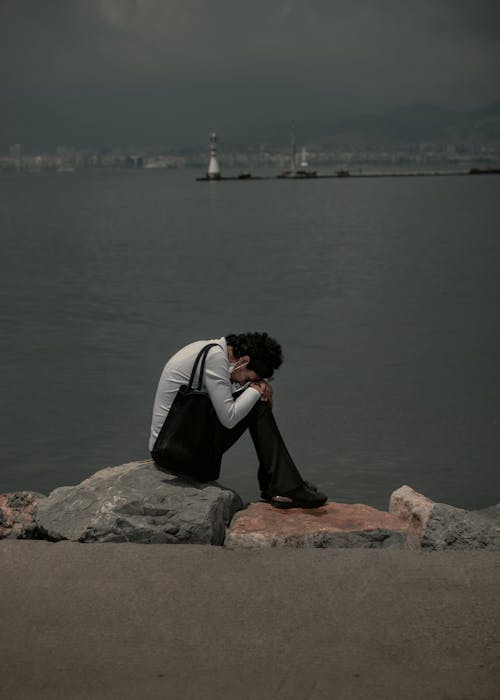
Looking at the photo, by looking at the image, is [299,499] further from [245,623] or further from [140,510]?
[245,623]

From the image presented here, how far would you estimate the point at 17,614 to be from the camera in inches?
125

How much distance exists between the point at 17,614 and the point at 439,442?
567 cm

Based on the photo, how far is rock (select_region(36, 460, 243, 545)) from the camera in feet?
12.7

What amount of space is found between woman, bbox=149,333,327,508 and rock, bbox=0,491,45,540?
55 cm

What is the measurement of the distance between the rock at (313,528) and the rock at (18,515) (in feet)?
2.60

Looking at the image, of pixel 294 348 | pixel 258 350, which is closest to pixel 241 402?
pixel 258 350

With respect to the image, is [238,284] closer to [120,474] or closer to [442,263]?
[442,263]

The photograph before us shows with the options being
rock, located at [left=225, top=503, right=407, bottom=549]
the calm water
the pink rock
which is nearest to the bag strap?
rock, located at [left=225, top=503, right=407, bottom=549]

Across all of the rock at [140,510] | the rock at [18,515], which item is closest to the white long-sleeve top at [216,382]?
the rock at [140,510]

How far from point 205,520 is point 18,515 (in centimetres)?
79

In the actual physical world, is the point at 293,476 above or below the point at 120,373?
above

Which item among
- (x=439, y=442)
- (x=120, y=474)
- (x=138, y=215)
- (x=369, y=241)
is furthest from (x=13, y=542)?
(x=138, y=215)

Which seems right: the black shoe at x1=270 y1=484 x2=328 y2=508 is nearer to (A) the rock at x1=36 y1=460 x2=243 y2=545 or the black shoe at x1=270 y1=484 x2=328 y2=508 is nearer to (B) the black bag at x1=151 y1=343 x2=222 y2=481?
(A) the rock at x1=36 y1=460 x2=243 y2=545

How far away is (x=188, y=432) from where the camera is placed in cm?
416
